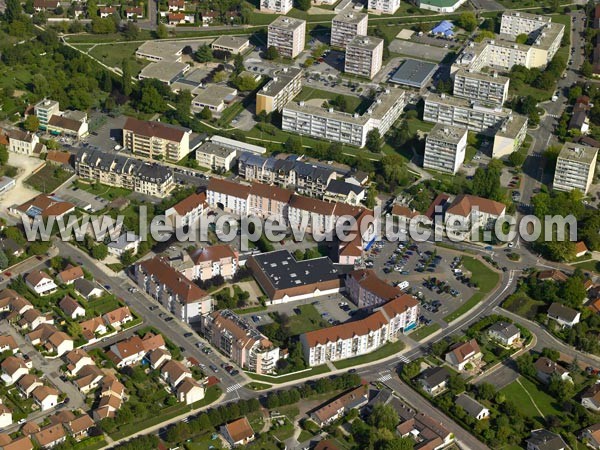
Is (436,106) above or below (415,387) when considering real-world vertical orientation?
above

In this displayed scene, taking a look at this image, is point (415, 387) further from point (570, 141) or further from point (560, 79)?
point (560, 79)

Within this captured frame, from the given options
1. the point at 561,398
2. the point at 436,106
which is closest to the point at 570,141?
the point at 436,106

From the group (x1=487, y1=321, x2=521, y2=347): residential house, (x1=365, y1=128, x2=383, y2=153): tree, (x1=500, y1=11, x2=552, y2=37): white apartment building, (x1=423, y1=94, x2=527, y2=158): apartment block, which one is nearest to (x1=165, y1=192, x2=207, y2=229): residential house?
(x1=365, y1=128, x2=383, y2=153): tree

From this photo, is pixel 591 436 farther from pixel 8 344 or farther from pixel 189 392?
pixel 8 344

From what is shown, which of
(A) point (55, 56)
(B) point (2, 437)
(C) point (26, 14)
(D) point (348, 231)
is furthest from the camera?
(C) point (26, 14)

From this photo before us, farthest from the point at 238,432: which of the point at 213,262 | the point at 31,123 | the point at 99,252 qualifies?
the point at 31,123

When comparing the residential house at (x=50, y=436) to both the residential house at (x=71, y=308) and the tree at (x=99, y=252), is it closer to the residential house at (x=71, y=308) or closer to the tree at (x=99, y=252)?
the residential house at (x=71, y=308)

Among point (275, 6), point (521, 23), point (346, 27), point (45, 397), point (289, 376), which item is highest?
point (521, 23)
